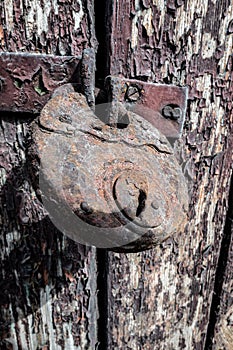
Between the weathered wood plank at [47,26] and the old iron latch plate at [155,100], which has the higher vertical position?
the weathered wood plank at [47,26]

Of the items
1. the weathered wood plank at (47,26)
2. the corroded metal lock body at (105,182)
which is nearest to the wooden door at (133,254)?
the weathered wood plank at (47,26)

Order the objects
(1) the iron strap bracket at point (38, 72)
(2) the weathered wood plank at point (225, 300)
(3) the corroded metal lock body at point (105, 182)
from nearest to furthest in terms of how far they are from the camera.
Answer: (3) the corroded metal lock body at point (105, 182), (1) the iron strap bracket at point (38, 72), (2) the weathered wood plank at point (225, 300)

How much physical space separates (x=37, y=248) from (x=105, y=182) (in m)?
0.34

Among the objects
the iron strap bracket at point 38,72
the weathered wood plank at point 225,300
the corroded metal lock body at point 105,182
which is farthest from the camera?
the weathered wood plank at point 225,300

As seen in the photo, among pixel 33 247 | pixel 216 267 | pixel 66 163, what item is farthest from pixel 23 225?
pixel 216 267

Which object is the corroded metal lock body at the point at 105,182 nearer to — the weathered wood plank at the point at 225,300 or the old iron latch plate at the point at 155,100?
the old iron latch plate at the point at 155,100

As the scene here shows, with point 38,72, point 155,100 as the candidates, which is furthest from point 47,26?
point 155,100

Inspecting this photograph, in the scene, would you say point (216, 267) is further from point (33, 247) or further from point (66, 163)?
point (66, 163)

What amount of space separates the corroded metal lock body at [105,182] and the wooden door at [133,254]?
140mm

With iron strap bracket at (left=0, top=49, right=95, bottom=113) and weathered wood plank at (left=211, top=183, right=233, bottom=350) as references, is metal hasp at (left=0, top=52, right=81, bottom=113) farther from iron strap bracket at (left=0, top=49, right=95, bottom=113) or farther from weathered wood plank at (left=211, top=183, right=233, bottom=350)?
weathered wood plank at (left=211, top=183, right=233, bottom=350)

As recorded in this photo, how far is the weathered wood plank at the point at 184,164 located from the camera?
0.55 m

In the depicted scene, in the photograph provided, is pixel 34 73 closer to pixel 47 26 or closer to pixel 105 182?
pixel 47 26

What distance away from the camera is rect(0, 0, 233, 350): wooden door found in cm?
54

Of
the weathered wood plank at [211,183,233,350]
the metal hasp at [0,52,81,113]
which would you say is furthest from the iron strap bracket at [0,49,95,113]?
the weathered wood plank at [211,183,233,350]
